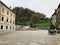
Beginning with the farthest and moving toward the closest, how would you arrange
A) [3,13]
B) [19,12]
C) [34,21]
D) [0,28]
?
[19,12]
[34,21]
[3,13]
[0,28]

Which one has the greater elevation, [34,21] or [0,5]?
[0,5]

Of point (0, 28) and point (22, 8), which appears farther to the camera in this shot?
point (22, 8)

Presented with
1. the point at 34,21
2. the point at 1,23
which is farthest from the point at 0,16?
the point at 34,21

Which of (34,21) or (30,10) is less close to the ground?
(30,10)

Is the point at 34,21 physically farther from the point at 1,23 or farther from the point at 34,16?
the point at 1,23

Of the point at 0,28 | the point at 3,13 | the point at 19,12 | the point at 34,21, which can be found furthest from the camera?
the point at 19,12

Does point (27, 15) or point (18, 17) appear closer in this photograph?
point (18, 17)

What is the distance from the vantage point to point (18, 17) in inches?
4402

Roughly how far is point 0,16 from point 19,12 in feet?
237

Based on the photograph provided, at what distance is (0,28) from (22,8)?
78.8 metres

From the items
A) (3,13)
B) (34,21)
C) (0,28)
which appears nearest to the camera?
(0,28)

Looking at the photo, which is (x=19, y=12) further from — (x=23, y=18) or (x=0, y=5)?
(x=0, y=5)

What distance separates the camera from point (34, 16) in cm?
11081

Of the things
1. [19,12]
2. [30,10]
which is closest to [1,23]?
[19,12]
